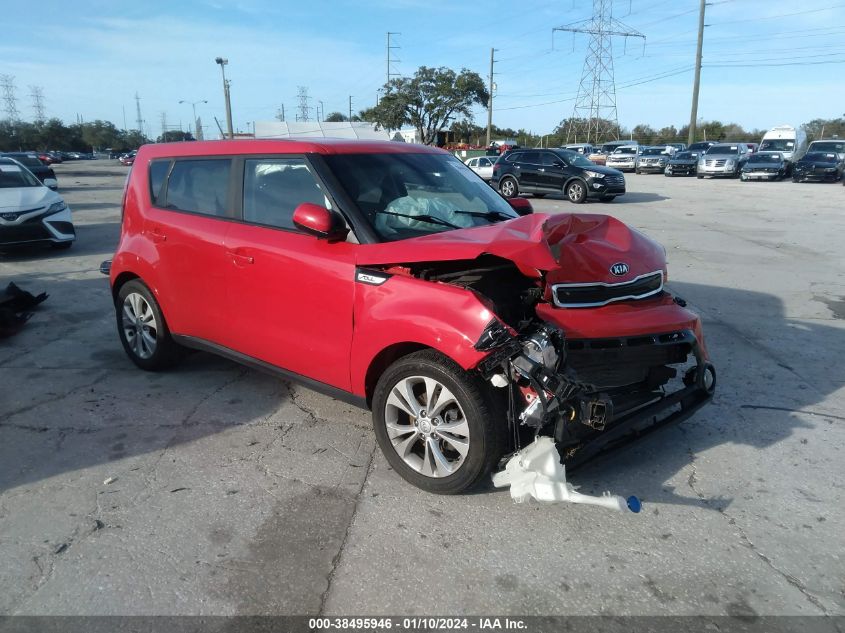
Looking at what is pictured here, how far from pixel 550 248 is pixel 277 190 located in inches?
73.9

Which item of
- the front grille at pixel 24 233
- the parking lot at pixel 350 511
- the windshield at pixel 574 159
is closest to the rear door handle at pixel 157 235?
the parking lot at pixel 350 511

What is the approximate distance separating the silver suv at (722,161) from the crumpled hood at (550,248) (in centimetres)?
3031

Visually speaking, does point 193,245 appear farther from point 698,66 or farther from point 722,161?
point 698,66

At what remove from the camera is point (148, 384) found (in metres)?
4.93

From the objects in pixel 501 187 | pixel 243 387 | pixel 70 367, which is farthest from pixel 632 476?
pixel 501 187

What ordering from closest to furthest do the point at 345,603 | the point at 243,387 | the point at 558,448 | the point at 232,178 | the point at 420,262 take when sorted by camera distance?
the point at 345,603
the point at 558,448
the point at 420,262
the point at 232,178
the point at 243,387

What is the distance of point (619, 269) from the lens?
3.42 metres

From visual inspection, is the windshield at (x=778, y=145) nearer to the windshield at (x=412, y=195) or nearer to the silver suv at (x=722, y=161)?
the silver suv at (x=722, y=161)

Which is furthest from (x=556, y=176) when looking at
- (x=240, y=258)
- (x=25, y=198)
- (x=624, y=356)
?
(x=624, y=356)

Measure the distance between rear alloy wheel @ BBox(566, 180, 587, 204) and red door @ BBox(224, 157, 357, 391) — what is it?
1655cm

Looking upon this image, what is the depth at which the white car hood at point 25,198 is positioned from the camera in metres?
10.1

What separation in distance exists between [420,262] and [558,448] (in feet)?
3.91

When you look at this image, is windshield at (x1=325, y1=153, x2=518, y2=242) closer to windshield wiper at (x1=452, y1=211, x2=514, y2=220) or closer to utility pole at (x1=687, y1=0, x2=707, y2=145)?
windshield wiper at (x1=452, y1=211, x2=514, y2=220)

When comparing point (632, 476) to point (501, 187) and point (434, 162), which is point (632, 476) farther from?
point (501, 187)
